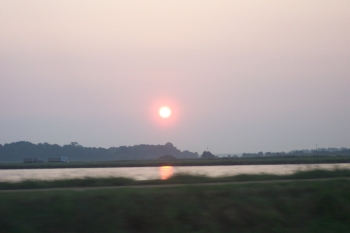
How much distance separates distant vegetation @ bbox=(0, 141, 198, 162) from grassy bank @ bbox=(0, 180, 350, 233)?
2683 inches

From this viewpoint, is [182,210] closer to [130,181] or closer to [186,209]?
[186,209]

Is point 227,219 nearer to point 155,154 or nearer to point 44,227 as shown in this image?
point 44,227

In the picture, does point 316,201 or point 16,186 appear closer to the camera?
point 316,201

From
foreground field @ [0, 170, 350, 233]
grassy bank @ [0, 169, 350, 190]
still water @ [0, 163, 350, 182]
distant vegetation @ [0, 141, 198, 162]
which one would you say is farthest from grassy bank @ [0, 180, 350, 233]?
distant vegetation @ [0, 141, 198, 162]

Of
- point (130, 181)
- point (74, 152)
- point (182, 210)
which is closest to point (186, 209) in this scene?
point (182, 210)

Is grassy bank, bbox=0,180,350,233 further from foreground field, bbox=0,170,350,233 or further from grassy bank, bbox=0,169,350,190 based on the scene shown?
grassy bank, bbox=0,169,350,190

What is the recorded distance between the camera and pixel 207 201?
41.2 feet

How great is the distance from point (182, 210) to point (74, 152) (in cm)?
8340

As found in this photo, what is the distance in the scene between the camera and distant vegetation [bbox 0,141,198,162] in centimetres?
8138

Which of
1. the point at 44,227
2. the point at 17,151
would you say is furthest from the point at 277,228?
the point at 17,151

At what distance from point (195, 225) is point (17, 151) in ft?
257

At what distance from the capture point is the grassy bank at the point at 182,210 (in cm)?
1127

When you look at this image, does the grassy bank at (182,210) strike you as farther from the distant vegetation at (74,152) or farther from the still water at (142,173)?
the distant vegetation at (74,152)

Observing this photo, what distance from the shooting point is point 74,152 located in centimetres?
9212
